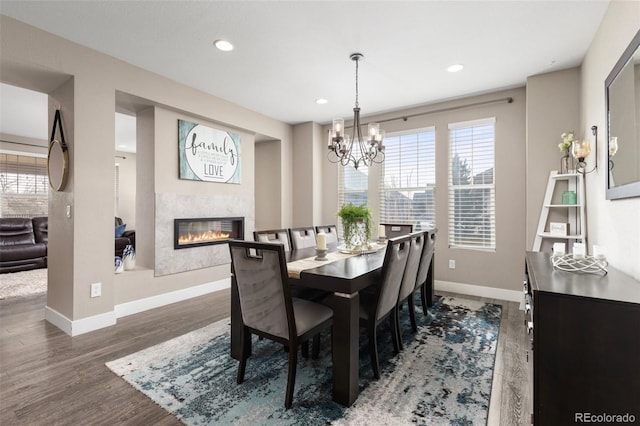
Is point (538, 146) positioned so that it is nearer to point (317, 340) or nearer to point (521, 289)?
point (521, 289)

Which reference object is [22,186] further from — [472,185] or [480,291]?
[480,291]

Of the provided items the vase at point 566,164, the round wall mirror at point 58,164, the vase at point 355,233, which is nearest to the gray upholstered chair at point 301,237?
the vase at point 355,233

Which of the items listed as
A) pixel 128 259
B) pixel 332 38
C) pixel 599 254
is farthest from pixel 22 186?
pixel 599 254

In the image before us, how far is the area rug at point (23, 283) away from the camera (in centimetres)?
407

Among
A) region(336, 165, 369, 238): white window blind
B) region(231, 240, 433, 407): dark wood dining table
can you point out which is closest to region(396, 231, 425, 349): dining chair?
region(231, 240, 433, 407): dark wood dining table

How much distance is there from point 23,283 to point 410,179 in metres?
5.98

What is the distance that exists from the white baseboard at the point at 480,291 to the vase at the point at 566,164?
154 centimetres

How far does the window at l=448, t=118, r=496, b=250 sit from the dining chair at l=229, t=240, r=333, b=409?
9.93ft

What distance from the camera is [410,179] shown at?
15.3 feet

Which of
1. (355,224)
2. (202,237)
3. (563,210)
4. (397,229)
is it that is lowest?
(202,237)

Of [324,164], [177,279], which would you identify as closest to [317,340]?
[177,279]

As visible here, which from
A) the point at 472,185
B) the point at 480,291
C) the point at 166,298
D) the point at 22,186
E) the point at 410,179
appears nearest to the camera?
the point at 166,298

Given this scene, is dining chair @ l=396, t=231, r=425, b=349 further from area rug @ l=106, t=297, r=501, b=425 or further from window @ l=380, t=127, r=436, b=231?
window @ l=380, t=127, r=436, b=231

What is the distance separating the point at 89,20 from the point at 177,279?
278 centimetres
